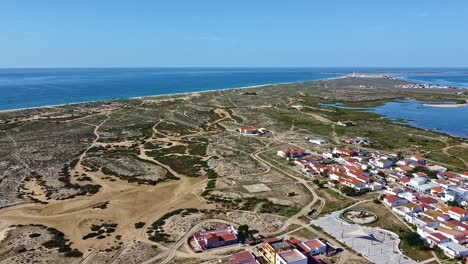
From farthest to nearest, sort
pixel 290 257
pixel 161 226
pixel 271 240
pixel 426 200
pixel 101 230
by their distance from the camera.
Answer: pixel 426 200 → pixel 161 226 → pixel 101 230 → pixel 271 240 → pixel 290 257

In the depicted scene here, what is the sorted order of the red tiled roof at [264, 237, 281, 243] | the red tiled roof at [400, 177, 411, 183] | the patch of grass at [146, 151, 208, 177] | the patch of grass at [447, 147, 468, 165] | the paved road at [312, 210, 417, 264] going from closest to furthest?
1. the paved road at [312, 210, 417, 264]
2. the red tiled roof at [264, 237, 281, 243]
3. the red tiled roof at [400, 177, 411, 183]
4. the patch of grass at [146, 151, 208, 177]
5. the patch of grass at [447, 147, 468, 165]

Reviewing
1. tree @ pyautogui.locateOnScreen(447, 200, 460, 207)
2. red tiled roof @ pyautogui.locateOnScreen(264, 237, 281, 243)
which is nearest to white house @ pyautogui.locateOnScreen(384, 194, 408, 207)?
tree @ pyautogui.locateOnScreen(447, 200, 460, 207)

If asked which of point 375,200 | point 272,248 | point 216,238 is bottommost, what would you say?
point 375,200

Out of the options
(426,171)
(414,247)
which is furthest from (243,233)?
(426,171)

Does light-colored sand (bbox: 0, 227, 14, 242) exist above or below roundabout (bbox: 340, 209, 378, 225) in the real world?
above

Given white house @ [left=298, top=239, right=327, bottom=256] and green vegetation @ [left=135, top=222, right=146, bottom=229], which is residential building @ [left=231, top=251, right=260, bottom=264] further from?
green vegetation @ [left=135, top=222, right=146, bottom=229]

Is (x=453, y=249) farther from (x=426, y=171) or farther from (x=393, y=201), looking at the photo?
(x=426, y=171)

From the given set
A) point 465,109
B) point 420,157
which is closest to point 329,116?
point 420,157

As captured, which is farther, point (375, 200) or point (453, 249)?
point (375, 200)

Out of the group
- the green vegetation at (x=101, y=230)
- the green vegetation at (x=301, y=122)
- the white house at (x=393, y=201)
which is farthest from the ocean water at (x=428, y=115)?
the green vegetation at (x=101, y=230)

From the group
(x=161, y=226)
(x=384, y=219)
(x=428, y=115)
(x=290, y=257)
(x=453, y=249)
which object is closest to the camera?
(x=290, y=257)

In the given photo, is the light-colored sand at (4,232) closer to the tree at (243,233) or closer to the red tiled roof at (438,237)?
the tree at (243,233)
